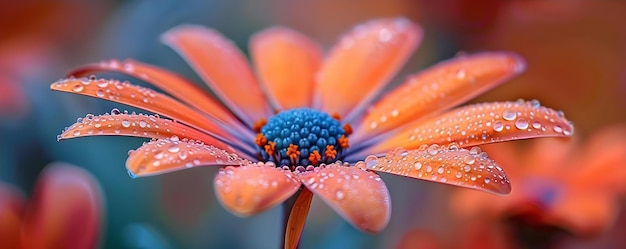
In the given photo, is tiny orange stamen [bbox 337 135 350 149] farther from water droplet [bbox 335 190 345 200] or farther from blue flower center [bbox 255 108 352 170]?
water droplet [bbox 335 190 345 200]

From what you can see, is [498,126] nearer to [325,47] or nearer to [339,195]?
[339,195]

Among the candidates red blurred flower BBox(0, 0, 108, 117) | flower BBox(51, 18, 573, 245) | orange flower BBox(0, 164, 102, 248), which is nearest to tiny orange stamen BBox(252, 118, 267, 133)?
flower BBox(51, 18, 573, 245)

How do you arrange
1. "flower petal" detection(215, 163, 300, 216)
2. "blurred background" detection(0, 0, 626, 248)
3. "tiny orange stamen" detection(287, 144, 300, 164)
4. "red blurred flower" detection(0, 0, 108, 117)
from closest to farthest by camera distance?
"flower petal" detection(215, 163, 300, 216), "tiny orange stamen" detection(287, 144, 300, 164), "blurred background" detection(0, 0, 626, 248), "red blurred flower" detection(0, 0, 108, 117)

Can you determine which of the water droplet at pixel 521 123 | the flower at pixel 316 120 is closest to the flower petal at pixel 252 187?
the flower at pixel 316 120

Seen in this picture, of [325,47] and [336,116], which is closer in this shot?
[336,116]

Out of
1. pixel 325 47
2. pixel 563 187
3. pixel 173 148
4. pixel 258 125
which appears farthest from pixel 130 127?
pixel 325 47

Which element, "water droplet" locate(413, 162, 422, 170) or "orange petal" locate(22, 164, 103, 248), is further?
"orange petal" locate(22, 164, 103, 248)

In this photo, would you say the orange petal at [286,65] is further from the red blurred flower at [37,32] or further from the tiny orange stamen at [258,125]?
the red blurred flower at [37,32]
